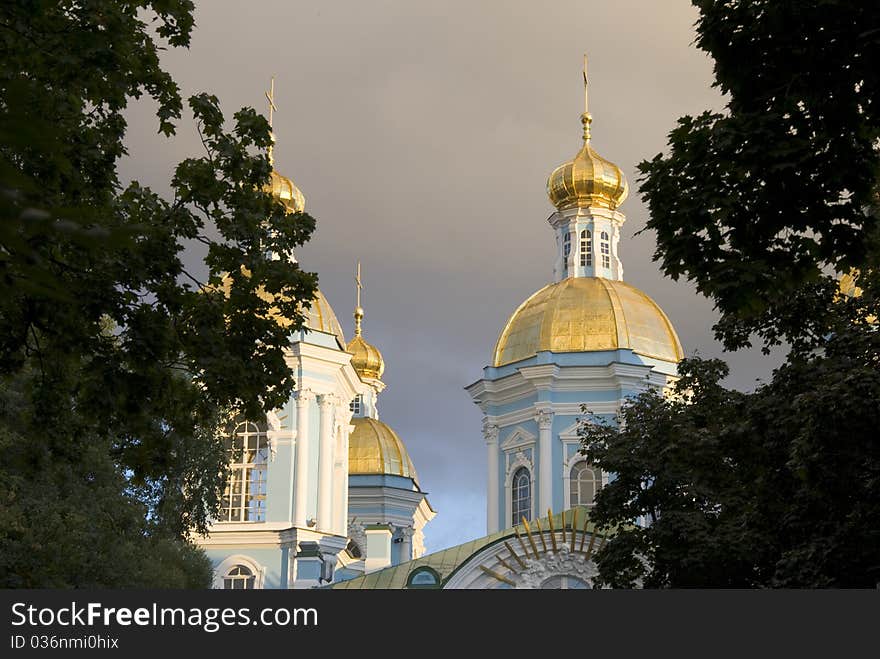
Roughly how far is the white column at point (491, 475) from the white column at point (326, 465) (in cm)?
573

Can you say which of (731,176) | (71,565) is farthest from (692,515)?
(731,176)

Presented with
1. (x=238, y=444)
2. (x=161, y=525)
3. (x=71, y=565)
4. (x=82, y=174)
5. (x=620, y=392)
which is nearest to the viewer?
(x=82, y=174)

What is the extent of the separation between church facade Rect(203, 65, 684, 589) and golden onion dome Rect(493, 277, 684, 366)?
0.15 feet

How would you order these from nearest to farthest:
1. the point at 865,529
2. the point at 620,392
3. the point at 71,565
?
1. the point at 865,529
2. the point at 71,565
3. the point at 620,392

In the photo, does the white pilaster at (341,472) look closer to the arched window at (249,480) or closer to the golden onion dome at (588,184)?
the arched window at (249,480)

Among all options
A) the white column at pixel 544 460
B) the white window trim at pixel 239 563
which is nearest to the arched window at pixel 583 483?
the white column at pixel 544 460

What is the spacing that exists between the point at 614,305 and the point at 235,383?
110ft

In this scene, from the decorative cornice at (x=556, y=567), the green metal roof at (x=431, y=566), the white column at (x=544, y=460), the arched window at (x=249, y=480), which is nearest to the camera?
the decorative cornice at (x=556, y=567)

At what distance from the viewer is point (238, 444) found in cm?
4062

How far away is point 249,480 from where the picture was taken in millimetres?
41812

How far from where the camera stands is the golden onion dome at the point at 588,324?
4416 cm

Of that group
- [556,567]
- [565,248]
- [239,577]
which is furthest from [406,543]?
[556,567]

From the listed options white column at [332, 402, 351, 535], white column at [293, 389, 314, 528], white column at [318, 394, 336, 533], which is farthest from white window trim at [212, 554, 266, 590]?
white column at [332, 402, 351, 535]

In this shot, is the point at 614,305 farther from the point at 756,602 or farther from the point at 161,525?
the point at 756,602
